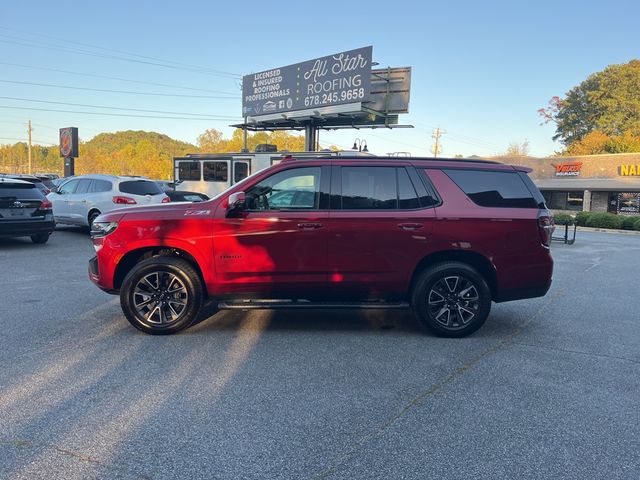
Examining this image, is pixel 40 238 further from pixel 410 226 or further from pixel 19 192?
pixel 410 226

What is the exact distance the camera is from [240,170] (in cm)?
1711

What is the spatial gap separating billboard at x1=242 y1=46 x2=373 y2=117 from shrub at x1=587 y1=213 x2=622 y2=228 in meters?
14.0

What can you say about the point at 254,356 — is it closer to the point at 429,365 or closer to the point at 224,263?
the point at 224,263

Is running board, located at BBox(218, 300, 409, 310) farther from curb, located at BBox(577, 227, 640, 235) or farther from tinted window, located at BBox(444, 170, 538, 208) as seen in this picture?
curb, located at BBox(577, 227, 640, 235)

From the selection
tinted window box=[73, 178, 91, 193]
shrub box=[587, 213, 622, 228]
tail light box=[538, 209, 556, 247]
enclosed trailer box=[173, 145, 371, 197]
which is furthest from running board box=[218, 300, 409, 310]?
shrub box=[587, 213, 622, 228]

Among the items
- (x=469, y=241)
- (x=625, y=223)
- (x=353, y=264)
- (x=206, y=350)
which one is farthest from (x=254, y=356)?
(x=625, y=223)

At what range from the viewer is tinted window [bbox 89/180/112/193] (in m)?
13.1

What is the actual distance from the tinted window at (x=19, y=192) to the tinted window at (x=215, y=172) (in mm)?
6962

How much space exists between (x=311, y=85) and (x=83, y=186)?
1598 cm

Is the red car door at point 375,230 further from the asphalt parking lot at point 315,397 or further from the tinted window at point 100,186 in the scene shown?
the tinted window at point 100,186

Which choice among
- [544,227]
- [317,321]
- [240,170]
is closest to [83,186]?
[240,170]

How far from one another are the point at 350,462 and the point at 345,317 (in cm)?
324

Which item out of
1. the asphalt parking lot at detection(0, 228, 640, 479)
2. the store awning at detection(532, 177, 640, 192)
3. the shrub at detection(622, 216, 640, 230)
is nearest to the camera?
the asphalt parking lot at detection(0, 228, 640, 479)

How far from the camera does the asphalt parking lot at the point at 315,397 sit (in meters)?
2.87
